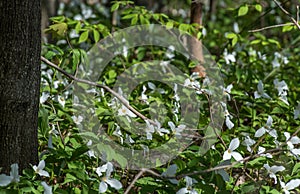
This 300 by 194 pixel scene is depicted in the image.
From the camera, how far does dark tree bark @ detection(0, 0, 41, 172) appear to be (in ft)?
6.47

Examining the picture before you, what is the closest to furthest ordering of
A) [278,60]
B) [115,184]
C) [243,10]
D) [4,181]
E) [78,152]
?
[4,181] < [115,184] < [78,152] < [243,10] < [278,60]

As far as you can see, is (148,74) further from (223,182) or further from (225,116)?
(223,182)

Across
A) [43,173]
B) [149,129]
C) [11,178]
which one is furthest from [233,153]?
[11,178]

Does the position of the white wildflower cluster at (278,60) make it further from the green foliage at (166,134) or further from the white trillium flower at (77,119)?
the white trillium flower at (77,119)

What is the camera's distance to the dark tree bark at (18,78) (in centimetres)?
197

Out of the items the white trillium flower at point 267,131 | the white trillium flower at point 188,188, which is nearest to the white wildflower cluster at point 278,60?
the white trillium flower at point 267,131

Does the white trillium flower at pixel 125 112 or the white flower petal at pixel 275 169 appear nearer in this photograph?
the white flower petal at pixel 275 169

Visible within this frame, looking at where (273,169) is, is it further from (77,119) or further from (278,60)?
(278,60)

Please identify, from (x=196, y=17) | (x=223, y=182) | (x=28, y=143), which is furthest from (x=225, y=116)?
(x=196, y=17)

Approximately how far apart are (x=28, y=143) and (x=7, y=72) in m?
0.30

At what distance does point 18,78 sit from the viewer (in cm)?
200

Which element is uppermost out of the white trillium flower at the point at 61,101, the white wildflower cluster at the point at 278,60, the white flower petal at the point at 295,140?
the white wildflower cluster at the point at 278,60

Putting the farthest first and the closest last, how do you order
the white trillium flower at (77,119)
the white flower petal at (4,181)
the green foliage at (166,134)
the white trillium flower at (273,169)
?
1. the white trillium flower at (77,119)
2. the white trillium flower at (273,169)
3. the green foliage at (166,134)
4. the white flower petal at (4,181)

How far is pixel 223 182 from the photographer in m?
2.02
